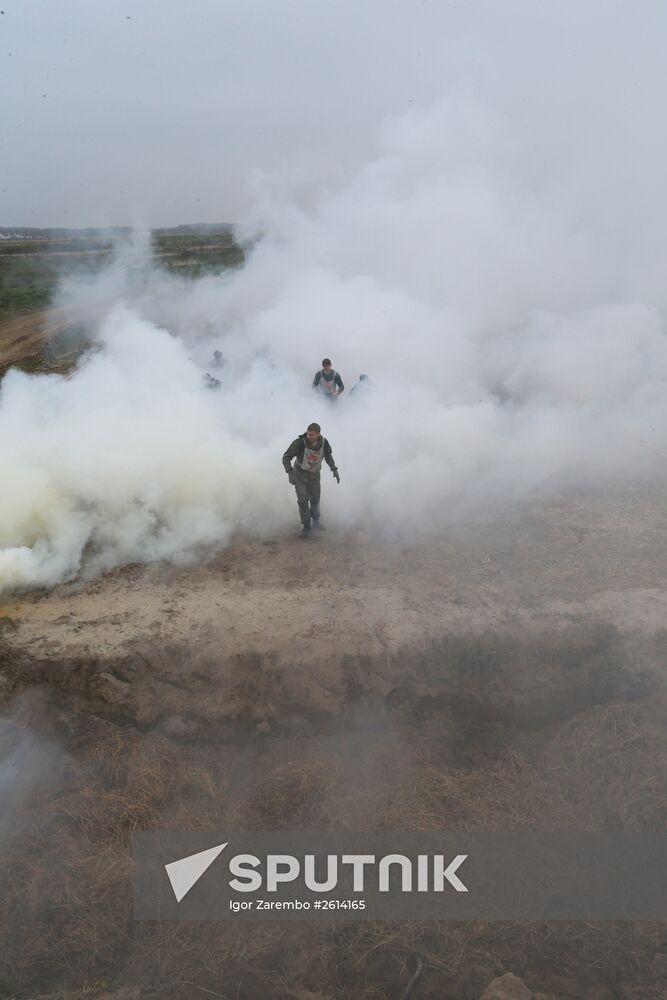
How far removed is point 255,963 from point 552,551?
14.2 ft

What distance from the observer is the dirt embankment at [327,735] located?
3.11m

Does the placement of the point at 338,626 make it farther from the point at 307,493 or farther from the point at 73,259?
the point at 73,259

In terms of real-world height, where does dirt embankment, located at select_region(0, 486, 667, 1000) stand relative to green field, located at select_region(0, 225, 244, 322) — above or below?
below

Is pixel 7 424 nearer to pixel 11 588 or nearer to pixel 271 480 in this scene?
pixel 11 588

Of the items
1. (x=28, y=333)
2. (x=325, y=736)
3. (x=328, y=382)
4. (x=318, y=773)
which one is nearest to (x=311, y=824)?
(x=318, y=773)

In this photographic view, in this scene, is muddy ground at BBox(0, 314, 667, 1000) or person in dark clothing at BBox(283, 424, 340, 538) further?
person in dark clothing at BBox(283, 424, 340, 538)

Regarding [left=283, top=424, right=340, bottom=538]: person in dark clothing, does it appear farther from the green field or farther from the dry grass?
the green field

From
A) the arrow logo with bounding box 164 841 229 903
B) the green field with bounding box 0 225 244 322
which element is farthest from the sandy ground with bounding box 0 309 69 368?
the arrow logo with bounding box 164 841 229 903

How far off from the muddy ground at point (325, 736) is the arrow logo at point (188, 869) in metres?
0.17

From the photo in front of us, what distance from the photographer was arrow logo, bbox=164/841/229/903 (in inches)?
134

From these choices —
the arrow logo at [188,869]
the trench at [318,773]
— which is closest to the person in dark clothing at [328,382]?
the trench at [318,773]

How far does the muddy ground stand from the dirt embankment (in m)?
0.02

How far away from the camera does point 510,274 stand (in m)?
11.5

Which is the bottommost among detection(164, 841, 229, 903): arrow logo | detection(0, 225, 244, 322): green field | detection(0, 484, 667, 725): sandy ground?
detection(164, 841, 229, 903): arrow logo
